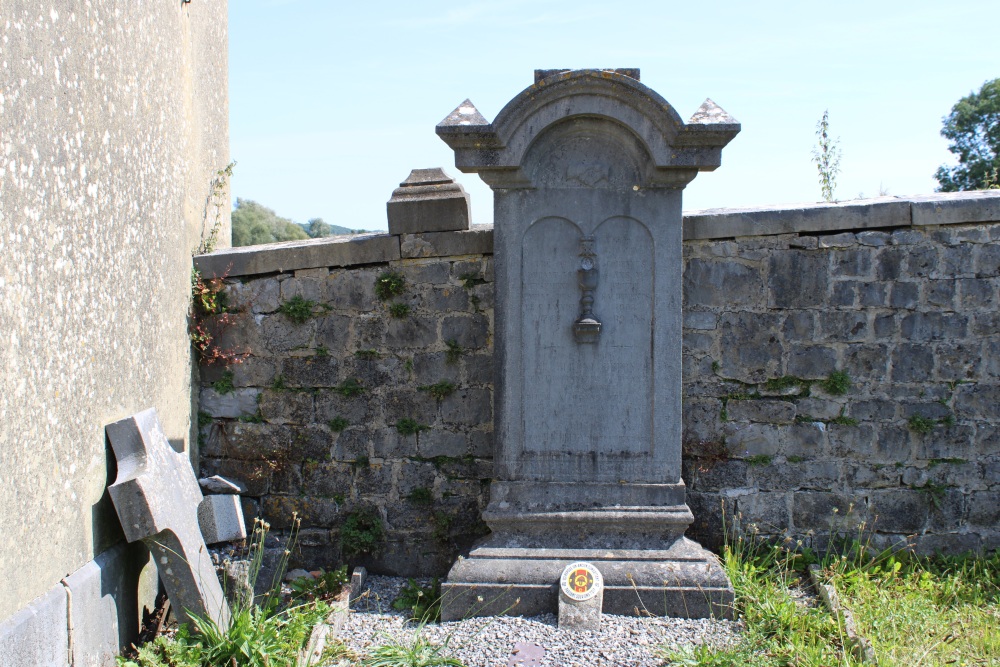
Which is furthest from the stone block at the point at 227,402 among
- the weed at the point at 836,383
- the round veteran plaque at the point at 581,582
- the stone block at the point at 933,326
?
the stone block at the point at 933,326

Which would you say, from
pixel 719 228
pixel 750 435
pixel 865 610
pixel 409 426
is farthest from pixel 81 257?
pixel 865 610

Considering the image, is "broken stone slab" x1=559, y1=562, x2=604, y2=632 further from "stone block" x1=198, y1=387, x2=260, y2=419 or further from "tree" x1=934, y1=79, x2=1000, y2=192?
"tree" x1=934, y1=79, x2=1000, y2=192

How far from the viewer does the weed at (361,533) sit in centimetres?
484

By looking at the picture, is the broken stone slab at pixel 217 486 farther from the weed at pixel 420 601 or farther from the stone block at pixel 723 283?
the stone block at pixel 723 283

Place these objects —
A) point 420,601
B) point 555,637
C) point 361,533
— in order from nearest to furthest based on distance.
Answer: point 555,637 → point 420,601 → point 361,533

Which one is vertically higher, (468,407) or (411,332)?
(411,332)

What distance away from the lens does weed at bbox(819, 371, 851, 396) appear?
15.5 feet

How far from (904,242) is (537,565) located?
2.65 m

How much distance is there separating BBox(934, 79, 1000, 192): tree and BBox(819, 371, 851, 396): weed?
1522cm

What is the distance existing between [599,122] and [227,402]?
2.62 metres

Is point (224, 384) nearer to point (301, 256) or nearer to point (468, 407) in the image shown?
point (301, 256)

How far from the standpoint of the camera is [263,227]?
62.7 ft

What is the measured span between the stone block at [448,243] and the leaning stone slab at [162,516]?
1.63 meters

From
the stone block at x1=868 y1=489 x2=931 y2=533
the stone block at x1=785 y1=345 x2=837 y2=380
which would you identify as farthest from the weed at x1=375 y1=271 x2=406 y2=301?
the stone block at x1=868 y1=489 x2=931 y2=533
